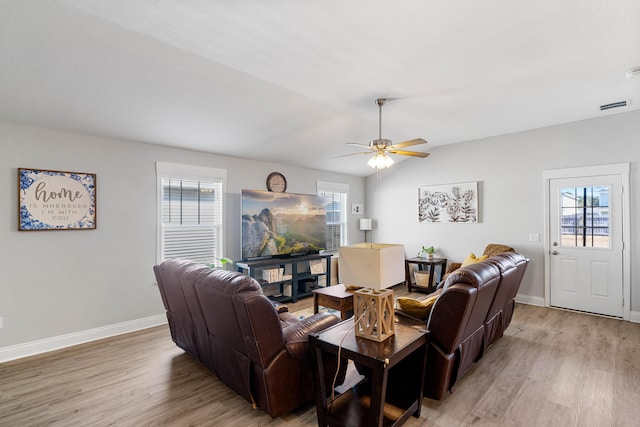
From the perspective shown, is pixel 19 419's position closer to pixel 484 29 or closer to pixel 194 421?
pixel 194 421

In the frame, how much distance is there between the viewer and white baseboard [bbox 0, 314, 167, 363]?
3.16 metres

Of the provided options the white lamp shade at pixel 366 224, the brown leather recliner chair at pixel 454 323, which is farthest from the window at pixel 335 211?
the brown leather recliner chair at pixel 454 323

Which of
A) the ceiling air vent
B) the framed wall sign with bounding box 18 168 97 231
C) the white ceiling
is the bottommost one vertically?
the framed wall sign with bounding box 18 168 97 231

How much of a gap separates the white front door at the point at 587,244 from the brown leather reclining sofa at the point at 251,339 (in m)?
4.10

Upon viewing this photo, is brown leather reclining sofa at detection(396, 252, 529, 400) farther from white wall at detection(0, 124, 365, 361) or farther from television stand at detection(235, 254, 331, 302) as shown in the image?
white wall at detection(0, 124, 365, 361)

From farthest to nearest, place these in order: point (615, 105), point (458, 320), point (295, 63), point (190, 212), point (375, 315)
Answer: point (190, 212)
point (615, 105)
point (295, 63)
point (458, 320)
point (375, 315)

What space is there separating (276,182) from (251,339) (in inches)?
146

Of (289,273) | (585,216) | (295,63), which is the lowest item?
(289,273)

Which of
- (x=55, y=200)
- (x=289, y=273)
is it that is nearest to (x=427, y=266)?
(x=289, y=273)

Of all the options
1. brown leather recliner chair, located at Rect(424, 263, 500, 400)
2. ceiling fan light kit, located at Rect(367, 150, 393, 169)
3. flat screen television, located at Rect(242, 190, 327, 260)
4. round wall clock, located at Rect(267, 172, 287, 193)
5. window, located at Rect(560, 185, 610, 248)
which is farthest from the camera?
round wall clock, located at Rect(267, 172, 287, 193)

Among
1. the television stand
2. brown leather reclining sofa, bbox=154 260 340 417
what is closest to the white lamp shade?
the television stand

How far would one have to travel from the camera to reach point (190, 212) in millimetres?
4438

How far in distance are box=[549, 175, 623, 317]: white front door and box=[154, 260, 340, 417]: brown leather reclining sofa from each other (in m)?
4.10

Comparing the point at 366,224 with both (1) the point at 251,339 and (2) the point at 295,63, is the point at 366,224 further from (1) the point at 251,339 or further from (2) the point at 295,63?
(1) the point at 251,339
